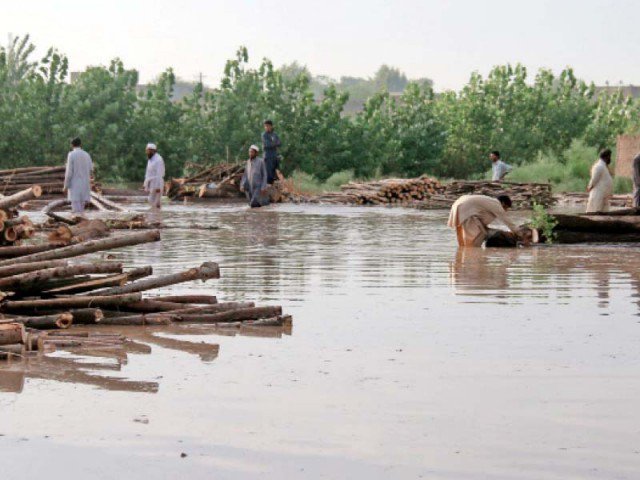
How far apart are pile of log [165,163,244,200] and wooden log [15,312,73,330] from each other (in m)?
25.1

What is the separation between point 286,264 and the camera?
14.4 meters

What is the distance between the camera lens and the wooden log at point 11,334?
7.54 metres

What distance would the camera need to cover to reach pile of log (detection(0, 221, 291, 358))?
8625 millimetres

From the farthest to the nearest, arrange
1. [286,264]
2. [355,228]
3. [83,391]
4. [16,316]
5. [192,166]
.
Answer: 1. [192,166]
2. [355,228]
3. [286,264]
4. [16,316]
5. [83,391]

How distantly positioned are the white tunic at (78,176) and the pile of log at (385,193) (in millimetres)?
8635

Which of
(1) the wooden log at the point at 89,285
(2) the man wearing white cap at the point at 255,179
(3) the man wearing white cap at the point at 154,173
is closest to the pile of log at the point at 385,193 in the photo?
(2) the man wearing white cap at the point at 255,179

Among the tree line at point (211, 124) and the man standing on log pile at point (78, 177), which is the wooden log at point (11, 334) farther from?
the tree line at point (211, 124)

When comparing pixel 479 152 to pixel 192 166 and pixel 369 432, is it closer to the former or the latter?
pixel 192 166

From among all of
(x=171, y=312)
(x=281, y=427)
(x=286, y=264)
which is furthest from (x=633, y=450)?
(x=286, y=264)

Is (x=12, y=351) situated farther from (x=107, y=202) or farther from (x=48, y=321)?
(x=107, y=202)

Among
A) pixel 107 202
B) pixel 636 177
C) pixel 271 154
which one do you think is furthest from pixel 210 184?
pixel 636 177

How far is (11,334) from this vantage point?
754cm

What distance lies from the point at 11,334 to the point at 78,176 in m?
17.3

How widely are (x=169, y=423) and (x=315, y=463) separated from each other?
950mm
